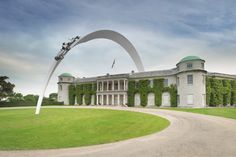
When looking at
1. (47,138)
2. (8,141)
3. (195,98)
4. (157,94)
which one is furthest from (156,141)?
(157,94)

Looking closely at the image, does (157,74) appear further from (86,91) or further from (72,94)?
(72,94)

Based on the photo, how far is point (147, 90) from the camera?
184 feet

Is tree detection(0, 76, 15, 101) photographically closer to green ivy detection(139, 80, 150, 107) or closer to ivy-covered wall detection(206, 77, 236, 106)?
green ivy detection(139, 80, 150, 107)

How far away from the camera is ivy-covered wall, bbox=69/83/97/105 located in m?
68.7

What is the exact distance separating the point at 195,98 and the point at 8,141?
40.9 m

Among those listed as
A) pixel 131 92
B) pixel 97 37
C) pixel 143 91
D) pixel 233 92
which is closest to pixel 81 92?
pixel 131 92

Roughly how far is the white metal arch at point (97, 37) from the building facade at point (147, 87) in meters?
9.49

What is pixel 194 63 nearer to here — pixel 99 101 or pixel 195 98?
pixel 195 98

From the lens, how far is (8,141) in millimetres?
12836

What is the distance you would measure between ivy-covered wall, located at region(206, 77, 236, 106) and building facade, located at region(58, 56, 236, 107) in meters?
1.20

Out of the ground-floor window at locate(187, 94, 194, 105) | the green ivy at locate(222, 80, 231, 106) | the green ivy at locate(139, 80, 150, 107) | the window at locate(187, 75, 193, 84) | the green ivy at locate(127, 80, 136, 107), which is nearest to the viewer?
the ground-floor window at locate(187, 94, 194, 105)

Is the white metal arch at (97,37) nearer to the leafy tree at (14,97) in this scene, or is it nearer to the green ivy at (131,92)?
the green ivy at (131,92)

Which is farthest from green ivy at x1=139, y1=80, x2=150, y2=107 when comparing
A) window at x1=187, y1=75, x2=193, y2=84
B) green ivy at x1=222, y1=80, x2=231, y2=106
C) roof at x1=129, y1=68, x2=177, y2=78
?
green ivy at x1=222, y1=80, x2=231, y2=106

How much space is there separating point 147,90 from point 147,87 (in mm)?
842
